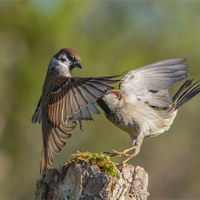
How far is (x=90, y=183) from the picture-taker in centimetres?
290

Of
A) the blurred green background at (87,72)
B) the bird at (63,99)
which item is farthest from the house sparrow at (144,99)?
the blurred green background at (87,72)

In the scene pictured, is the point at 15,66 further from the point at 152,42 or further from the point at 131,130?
the point at 131,130

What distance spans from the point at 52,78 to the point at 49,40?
7.98 metres

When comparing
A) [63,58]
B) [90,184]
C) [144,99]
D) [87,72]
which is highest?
[87,72]

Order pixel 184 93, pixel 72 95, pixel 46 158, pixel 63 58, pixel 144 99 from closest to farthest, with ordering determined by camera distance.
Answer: pixel 72 95, pixel 46 158, pixel 63 58, pixel 144 99, pixel 184 93

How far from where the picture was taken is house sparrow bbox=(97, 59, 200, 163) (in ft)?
13.5

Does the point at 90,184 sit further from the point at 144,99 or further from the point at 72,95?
the point at 144,99

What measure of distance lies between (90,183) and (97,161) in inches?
11.5

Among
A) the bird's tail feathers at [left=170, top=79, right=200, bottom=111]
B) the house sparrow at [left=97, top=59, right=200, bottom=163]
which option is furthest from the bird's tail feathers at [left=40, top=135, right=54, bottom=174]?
the bird's tail feathers at [left=170, top=79, right=200, bottom=111]

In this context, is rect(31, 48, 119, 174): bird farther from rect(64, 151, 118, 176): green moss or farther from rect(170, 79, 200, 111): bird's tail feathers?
rect(170, 79, 200, 111): bird's tail feathers

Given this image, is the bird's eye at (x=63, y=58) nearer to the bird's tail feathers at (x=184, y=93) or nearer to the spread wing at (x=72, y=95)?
the spread wing at (x=72, y=95)

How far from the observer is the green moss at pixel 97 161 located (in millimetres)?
3031

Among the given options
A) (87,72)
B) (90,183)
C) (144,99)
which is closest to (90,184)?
(90,183)

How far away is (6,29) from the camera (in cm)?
1164
